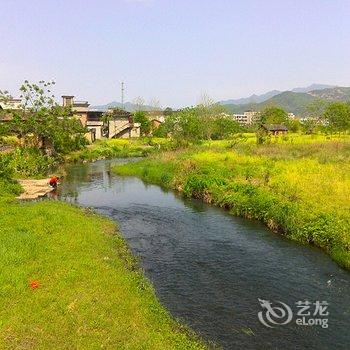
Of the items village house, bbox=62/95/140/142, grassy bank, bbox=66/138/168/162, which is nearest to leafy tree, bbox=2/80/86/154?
grassy bank, bbox=66/138/168/162

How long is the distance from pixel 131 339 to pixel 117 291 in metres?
2.86

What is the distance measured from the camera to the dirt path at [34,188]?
31.7 meters

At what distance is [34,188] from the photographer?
34656 mm

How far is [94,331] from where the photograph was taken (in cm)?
1140

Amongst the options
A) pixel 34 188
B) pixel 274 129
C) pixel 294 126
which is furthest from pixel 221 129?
pixel 34 188

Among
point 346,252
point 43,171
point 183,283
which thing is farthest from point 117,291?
point 43,171

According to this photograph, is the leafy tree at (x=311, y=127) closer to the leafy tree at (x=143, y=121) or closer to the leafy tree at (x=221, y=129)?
the leafy tree at (x=221, y=129)

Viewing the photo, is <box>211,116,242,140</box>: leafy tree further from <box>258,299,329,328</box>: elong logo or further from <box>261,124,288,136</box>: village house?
<box>258,299,329,328</box>: elong logo

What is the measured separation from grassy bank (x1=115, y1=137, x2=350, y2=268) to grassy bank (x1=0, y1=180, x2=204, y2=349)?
9342 millimetres

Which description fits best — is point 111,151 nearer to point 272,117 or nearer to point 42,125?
point 42,125

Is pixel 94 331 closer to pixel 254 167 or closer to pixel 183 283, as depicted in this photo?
pixel 183 283

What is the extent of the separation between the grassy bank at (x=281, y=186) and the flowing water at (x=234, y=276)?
0.83 m

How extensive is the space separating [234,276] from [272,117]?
100 meters

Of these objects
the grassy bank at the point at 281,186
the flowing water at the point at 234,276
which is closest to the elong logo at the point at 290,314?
the flowing water at the point at 234,276
